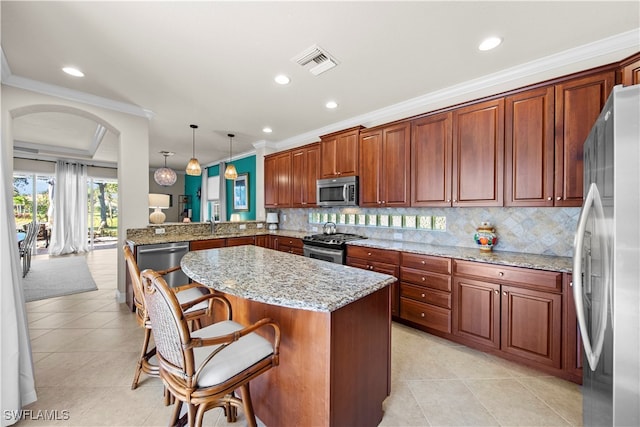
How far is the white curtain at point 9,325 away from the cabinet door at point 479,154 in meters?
3.56

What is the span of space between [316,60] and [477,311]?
9.06 ft

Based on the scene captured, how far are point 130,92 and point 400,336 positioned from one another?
4190 millimetres

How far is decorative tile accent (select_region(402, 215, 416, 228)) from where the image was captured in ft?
11.1

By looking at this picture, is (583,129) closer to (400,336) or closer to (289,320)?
(400,336)

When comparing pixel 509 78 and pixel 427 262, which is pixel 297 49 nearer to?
pixel 509 78

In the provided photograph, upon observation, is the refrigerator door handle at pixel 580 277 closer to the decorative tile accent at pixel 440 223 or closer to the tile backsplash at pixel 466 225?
the tile backsplash at pixel 466 225

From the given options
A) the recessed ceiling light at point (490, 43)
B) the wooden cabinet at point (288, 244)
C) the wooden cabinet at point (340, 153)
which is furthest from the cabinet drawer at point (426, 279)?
the recessed ceiling light at point (490, 43)

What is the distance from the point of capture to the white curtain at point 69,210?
22.9ft

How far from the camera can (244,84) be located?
283 centimetres

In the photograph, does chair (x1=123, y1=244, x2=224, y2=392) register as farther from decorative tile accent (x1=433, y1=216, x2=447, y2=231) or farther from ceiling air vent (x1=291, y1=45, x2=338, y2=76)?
decorative tile accent (x1=433, y1=216, x2=447, y2=231)

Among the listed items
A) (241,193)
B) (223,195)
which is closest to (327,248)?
(241,193)

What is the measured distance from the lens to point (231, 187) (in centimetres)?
688

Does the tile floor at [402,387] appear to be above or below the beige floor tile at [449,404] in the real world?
above

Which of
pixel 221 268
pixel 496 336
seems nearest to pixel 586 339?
pixel 496 336
